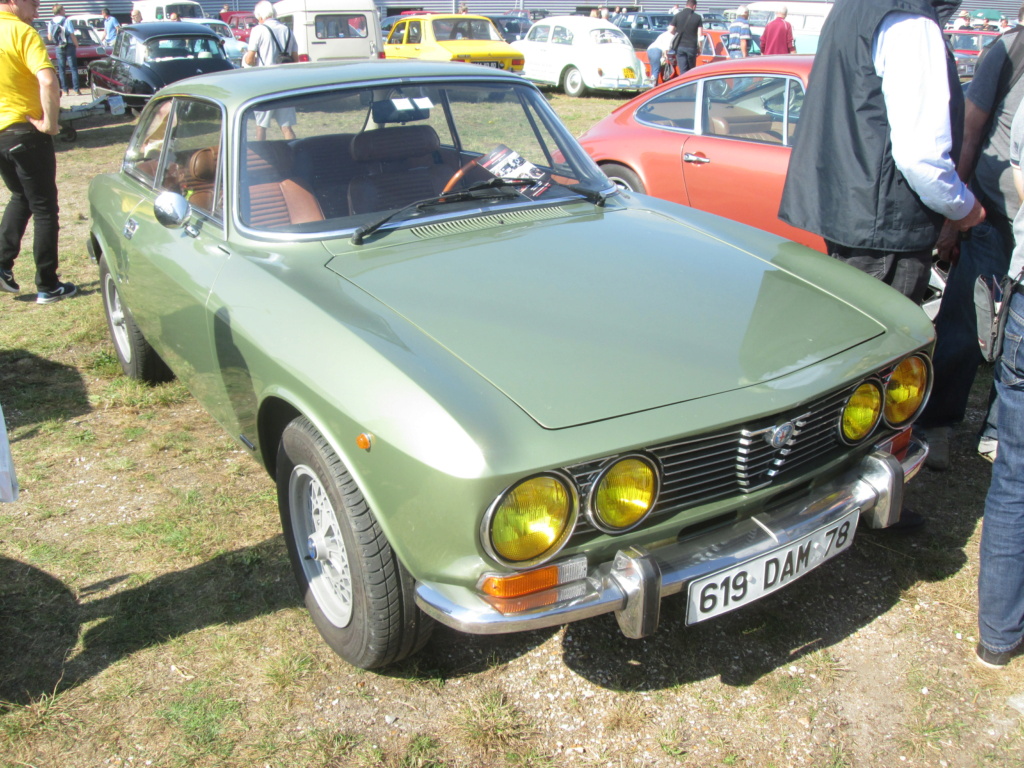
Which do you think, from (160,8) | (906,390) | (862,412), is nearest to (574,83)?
(160,8)

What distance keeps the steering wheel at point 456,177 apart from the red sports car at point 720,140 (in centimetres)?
214

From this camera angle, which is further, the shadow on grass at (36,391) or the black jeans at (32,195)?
the black jeans at (32,195)

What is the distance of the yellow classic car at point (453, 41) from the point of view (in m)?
16.4

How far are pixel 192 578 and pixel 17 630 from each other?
530 millimetres

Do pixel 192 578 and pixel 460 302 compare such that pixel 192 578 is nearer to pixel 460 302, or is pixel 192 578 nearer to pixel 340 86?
pixel 460 302

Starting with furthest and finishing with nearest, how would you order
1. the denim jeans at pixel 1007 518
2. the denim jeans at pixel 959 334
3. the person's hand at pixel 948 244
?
1. the denim jeans at pixel 959 334
2. the person's hand at pixel 948 244
3. the denim jeans at pixel 1007 518

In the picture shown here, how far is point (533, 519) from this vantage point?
189cm

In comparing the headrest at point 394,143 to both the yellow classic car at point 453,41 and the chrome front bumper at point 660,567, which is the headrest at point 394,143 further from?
the yellow classic car at point 453,41

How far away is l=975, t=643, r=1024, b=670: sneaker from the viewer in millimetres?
2443

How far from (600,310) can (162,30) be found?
13.6 meters

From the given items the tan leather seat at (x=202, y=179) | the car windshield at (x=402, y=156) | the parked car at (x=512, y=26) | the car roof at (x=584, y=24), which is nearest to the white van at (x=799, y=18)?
the parked car at (x=512, y=26)

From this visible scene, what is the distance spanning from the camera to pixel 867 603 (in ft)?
9.05

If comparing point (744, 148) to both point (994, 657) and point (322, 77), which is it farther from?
point (994, 657)

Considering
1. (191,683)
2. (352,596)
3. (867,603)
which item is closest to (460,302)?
(352,596)
